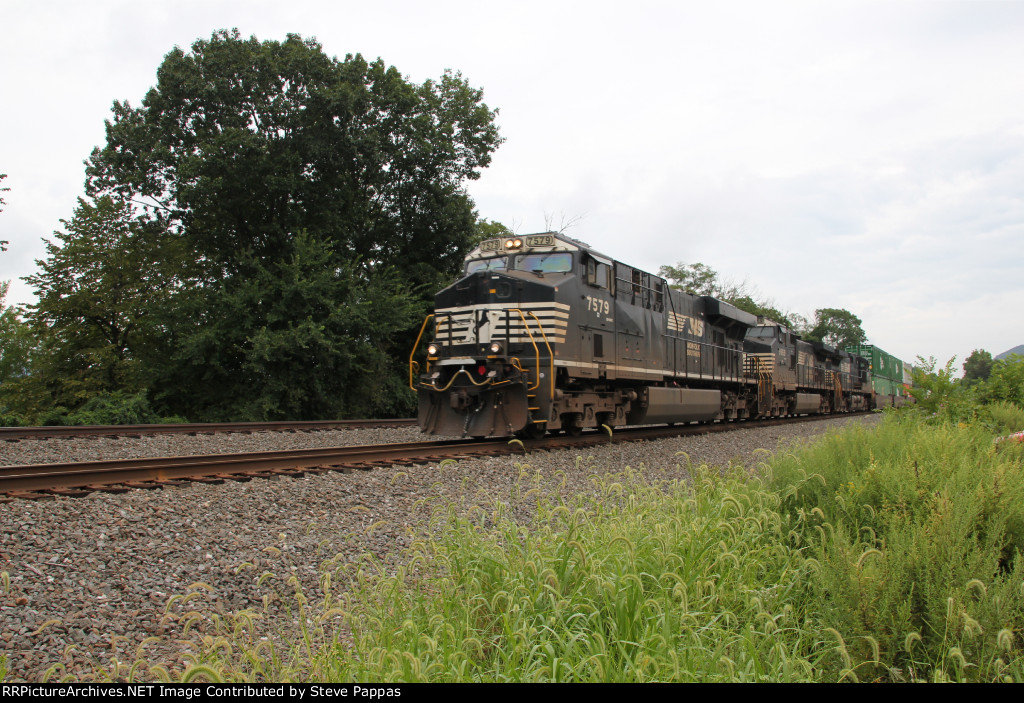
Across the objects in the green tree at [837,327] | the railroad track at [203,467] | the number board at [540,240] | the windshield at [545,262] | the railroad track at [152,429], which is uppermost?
the green tree at [837,327]

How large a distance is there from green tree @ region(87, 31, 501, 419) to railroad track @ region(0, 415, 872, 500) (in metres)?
10.5

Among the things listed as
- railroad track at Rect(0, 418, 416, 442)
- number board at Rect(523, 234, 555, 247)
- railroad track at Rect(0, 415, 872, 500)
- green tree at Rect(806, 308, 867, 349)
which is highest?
green tree at Rect(806, 308, 867, 349)

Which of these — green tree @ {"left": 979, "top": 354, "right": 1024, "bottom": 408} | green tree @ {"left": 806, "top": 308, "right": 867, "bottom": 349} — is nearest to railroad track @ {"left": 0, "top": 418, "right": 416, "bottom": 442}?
green tree @ {"left": 979, "top": 354, "right": 1024, "bottom": 408}

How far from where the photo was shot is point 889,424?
8828 millimetres

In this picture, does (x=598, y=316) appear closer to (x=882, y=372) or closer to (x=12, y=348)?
(x=12, y=348)

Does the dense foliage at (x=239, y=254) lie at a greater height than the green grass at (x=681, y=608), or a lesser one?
greater

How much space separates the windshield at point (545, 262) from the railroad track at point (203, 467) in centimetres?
296

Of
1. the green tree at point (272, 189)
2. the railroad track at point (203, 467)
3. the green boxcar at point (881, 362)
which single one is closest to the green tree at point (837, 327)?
the green boxcar at point (881, 362)

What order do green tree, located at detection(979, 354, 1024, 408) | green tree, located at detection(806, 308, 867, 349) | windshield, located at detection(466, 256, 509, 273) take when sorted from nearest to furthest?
windshield, located at detection(466, 256, 509, 273), green tree, located at detection(979, 354, 1024, 408), green tree, located at detection(806, 308, 867, 349)

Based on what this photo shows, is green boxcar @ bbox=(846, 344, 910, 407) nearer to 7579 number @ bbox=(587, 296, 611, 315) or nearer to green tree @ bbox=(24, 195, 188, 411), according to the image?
7579 number @ bbox=(587, 296, 611, 315)

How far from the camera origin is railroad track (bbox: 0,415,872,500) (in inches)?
220

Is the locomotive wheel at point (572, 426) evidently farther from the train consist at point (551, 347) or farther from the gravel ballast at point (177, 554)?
the gravel ballast at point (177, 554)

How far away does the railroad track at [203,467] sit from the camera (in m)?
5.58

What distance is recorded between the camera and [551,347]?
10.3 m
